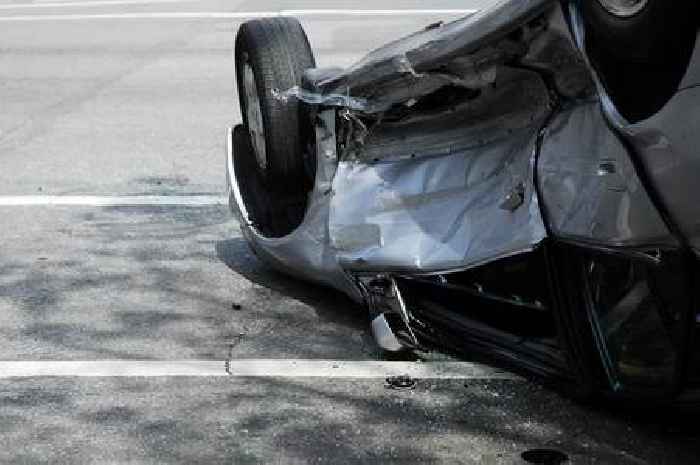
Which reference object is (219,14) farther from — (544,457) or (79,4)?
(544,457)

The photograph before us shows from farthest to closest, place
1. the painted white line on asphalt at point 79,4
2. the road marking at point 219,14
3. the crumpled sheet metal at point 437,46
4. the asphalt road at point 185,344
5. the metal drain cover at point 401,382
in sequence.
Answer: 1. the painted white line on asphalt at point 79,4
2. the road marking at point 219,14
3. the metal drain cover at point 401,382
4. the asphalt road at point 185,344
5. the crumpled sheet metal at point 437,46

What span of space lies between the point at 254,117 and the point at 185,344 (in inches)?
44.9

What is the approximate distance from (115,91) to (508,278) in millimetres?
6769

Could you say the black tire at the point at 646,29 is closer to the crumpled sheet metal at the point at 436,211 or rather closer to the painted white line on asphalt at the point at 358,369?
the crumpled sheet metal at the point at 436,211

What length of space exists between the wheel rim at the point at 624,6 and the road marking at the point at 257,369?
5.53ft

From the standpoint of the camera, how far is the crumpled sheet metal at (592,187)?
354 centimetres

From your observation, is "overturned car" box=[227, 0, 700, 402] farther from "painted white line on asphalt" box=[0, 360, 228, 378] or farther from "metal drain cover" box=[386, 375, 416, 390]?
"painted white line on asphalt" box=[0, 360, 228, 378]

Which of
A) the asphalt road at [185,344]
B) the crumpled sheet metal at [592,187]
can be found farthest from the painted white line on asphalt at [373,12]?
the crumpled sheet metal at [592,187]

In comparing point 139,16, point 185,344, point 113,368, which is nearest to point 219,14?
point 139,16

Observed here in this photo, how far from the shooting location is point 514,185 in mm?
4238

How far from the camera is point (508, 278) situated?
434cm

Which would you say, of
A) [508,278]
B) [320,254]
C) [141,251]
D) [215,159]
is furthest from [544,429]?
[215,159]

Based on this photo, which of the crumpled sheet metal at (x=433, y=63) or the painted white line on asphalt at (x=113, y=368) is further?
the painted white line on asphalt at (x=113, y=368)

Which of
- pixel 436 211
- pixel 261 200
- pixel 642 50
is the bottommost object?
pixel 261 200
